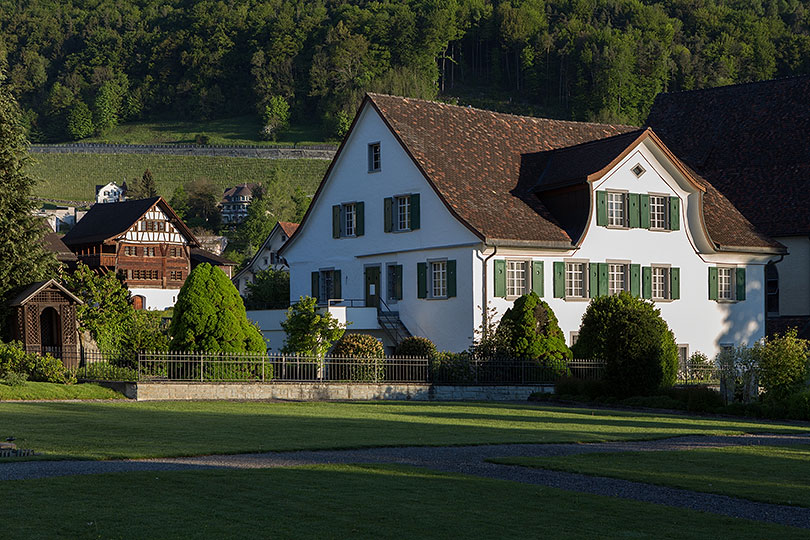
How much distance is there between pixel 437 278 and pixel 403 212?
325 centimetres

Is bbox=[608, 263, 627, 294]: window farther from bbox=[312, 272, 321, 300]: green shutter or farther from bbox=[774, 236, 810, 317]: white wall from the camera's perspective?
bbox=[312, 272, 321, 300]: green shutter

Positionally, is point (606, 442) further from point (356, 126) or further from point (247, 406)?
point (356, 126)

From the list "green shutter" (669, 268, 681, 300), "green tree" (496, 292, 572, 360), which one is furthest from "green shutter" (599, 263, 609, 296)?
"green tree" (496, 292, 572, 360)

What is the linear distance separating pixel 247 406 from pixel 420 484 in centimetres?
1405

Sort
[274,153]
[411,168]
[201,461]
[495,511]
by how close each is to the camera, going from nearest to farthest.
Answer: [495,511] → [201,461] → [411,168] → [274,153]

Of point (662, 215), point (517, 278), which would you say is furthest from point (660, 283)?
point (517, 278)

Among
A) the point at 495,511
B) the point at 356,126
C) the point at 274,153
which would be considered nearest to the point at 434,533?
the point at 495,511

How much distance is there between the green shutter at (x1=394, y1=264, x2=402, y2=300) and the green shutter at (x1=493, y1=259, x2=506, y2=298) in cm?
443

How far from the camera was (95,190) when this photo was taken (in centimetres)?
16788

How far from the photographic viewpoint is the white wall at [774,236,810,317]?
47.1 metres

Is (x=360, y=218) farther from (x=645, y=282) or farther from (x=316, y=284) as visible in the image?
(x=645, y=282)

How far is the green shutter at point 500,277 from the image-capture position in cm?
4022

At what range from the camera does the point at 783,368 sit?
92.5 feet

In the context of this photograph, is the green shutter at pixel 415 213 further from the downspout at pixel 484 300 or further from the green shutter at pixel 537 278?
the green shutter at pixel 537 278
